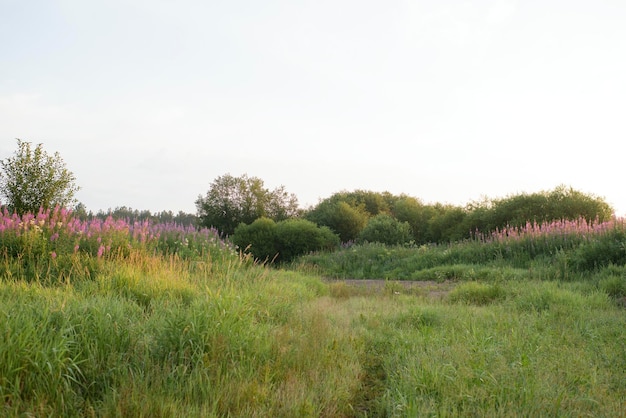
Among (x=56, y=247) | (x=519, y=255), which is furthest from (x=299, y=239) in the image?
(x=56, y=247)

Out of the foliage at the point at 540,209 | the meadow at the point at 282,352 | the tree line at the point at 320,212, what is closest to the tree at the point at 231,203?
the tree line at the point at 320,212

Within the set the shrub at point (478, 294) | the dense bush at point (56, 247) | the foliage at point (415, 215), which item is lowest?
the shrub at point (478, 294)

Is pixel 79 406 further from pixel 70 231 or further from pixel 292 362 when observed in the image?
pixel 70 231

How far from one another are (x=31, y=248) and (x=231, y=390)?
5974 mm

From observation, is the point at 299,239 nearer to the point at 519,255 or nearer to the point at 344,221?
the point at 344,221

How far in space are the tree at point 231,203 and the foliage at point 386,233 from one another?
10247 millimetres

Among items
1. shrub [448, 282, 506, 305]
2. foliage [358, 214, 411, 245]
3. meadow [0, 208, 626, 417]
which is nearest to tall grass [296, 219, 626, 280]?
shrub [448, 282, 506, 305]

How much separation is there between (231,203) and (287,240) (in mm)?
9604

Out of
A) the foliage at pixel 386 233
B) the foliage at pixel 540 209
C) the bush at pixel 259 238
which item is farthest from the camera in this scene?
the foliage at pixel 386 233

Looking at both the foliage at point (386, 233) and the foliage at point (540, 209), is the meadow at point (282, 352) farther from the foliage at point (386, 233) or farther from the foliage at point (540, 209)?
the foliage at point (386, 233)

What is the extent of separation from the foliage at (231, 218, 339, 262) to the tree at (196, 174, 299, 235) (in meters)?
7.80

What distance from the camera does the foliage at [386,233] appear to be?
916 inches

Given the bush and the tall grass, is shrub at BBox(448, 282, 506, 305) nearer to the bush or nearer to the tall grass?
the tall grass

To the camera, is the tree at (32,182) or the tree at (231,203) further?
the tree at (231,203)
